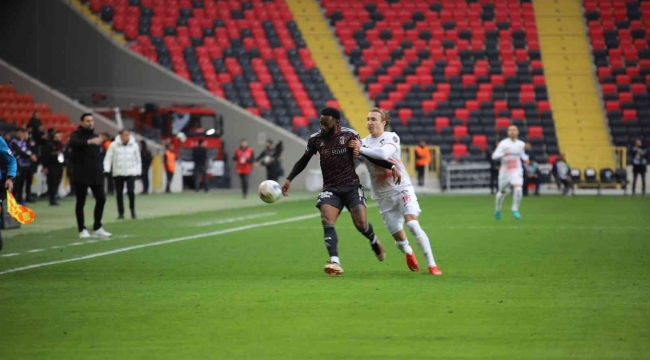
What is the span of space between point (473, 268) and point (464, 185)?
→ 100 ft

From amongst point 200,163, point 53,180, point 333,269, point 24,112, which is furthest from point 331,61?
point 333,269

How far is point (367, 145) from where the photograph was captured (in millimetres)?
13508

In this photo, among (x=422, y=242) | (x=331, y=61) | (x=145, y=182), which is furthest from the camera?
(x=331, y=61)

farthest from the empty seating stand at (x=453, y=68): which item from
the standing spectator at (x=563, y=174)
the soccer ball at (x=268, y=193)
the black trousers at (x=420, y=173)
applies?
the soccer ball at (x=268, y=193)

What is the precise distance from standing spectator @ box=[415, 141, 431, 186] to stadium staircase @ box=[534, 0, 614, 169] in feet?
18.2

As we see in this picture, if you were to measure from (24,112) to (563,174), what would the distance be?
62.0 ft

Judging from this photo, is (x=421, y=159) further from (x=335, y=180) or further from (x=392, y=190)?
(x=335, y=180)

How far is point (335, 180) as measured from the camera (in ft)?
44.1

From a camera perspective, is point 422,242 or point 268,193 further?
point 268,193

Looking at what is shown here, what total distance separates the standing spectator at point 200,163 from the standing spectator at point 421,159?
7914mm

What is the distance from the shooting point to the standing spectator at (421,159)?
4309 cm

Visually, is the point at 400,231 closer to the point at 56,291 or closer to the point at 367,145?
the point at 367,145

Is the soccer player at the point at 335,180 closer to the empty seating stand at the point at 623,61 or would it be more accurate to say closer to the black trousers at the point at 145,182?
the black trousers at the point at 145,182

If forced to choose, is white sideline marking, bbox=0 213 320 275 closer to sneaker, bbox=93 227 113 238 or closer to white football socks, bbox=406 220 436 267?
sneaker, bbox=93 227 113 238
